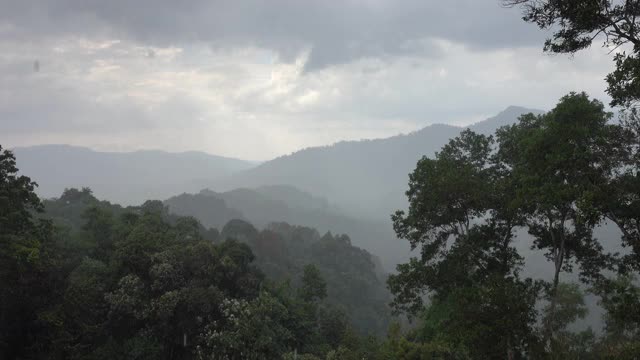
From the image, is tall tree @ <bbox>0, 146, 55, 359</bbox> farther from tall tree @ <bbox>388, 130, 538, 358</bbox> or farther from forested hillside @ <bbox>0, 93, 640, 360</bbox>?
tall tree @ <bbox>388, 130, 538, 358</bbox>

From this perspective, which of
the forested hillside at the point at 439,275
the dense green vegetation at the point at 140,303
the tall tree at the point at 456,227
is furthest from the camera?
the dense green vegetation at the point at 140,303

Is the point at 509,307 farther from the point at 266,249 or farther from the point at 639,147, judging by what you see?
the point at 266,249

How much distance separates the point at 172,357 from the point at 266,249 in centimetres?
6056

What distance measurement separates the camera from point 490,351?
12711mm

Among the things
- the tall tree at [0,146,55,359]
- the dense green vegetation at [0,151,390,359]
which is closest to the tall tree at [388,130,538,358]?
the dense green vegetation at [0,151,390,359]

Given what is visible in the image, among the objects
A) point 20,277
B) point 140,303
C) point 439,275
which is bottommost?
point 140,303

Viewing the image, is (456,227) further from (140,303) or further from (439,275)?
(140,303)

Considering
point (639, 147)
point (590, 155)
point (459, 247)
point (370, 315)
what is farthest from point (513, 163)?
point (370, 315)

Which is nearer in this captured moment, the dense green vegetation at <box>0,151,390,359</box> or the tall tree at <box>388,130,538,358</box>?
the tall tree at <box>388,130,538,358</box>

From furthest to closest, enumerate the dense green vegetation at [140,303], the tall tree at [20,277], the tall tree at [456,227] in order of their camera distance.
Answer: the dense green vegetation at [140,303]
the tall tree at [20,277]
the tall tree at [456,227]

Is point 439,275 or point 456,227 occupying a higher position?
point 456,227

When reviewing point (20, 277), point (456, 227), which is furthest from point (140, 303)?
point (456, 227)

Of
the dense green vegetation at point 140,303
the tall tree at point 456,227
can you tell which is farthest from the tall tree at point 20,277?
the tall tree at point 456,227

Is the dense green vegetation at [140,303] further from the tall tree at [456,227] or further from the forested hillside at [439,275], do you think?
A: the tall tree at [456,227]
